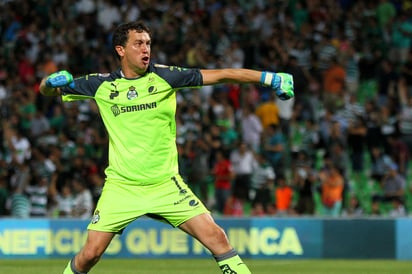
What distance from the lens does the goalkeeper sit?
26.5ft

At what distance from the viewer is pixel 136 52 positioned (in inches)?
328

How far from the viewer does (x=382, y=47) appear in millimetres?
22922

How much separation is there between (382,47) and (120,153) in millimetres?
15441

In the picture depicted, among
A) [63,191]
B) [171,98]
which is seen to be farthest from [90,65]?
[171,98]

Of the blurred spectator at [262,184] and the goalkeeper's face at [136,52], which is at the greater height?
the goalkeeper's face at [136,52]

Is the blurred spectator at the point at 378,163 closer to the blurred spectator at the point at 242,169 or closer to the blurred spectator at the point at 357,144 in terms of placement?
the blurred spectator at the point at 357,144

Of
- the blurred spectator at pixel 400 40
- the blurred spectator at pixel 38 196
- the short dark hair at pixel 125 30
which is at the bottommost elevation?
the blurred spectator at pixel 38 196

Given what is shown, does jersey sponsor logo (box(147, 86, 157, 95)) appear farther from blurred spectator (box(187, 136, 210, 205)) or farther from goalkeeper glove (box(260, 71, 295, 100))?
blurred spectator (box(187, 136, 210, 205))

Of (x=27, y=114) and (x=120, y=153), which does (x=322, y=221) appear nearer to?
(x=27, y=114)

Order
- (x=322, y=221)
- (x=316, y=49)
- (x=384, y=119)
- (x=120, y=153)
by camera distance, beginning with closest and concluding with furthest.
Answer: (x=120, y=153), (x=322, y=221), (x=384, y=119), (x=316, y=49)

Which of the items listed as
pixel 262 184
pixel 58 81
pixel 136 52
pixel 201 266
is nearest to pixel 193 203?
pixel 136 52

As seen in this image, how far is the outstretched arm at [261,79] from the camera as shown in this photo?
8000 mm

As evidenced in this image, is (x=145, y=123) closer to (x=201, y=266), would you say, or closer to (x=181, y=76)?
(x=181, y=76)

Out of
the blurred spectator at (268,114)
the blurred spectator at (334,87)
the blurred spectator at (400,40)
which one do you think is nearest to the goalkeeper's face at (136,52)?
the blurred spectator at (268,114)
